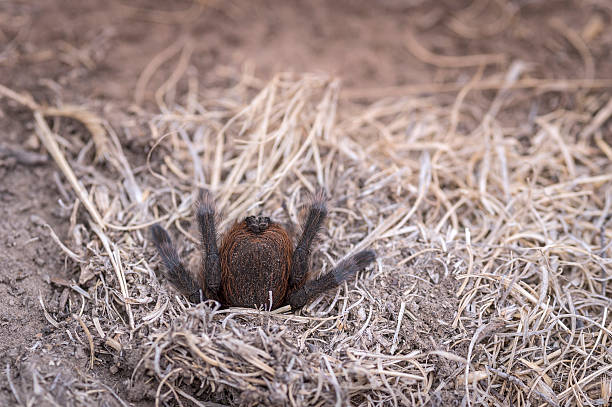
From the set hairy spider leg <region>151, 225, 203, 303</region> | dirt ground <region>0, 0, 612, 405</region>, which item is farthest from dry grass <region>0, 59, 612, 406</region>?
dirt ground <region>0, 0, 612, 405</region>

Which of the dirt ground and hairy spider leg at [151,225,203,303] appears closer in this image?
hairy spider leg at [151,225,203,303]

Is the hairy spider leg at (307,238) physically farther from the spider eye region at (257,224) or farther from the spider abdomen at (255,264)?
the spider eye region at (257,224)

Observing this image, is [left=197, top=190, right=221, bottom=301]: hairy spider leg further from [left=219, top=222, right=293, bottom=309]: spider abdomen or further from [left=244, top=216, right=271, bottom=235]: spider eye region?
[left=244, top=216, right=271, bottom=235]: spider eye region

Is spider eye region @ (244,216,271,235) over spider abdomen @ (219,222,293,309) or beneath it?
over

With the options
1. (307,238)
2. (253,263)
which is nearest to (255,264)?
(253,263)

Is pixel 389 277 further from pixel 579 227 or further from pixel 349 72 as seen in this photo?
pixel 349 72

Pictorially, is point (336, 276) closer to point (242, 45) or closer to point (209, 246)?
point (209, 246)

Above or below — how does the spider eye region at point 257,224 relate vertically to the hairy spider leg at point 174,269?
above

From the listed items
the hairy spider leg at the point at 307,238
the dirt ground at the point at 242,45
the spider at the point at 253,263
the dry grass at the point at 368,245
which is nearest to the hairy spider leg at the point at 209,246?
the spider at the point at 253,263
